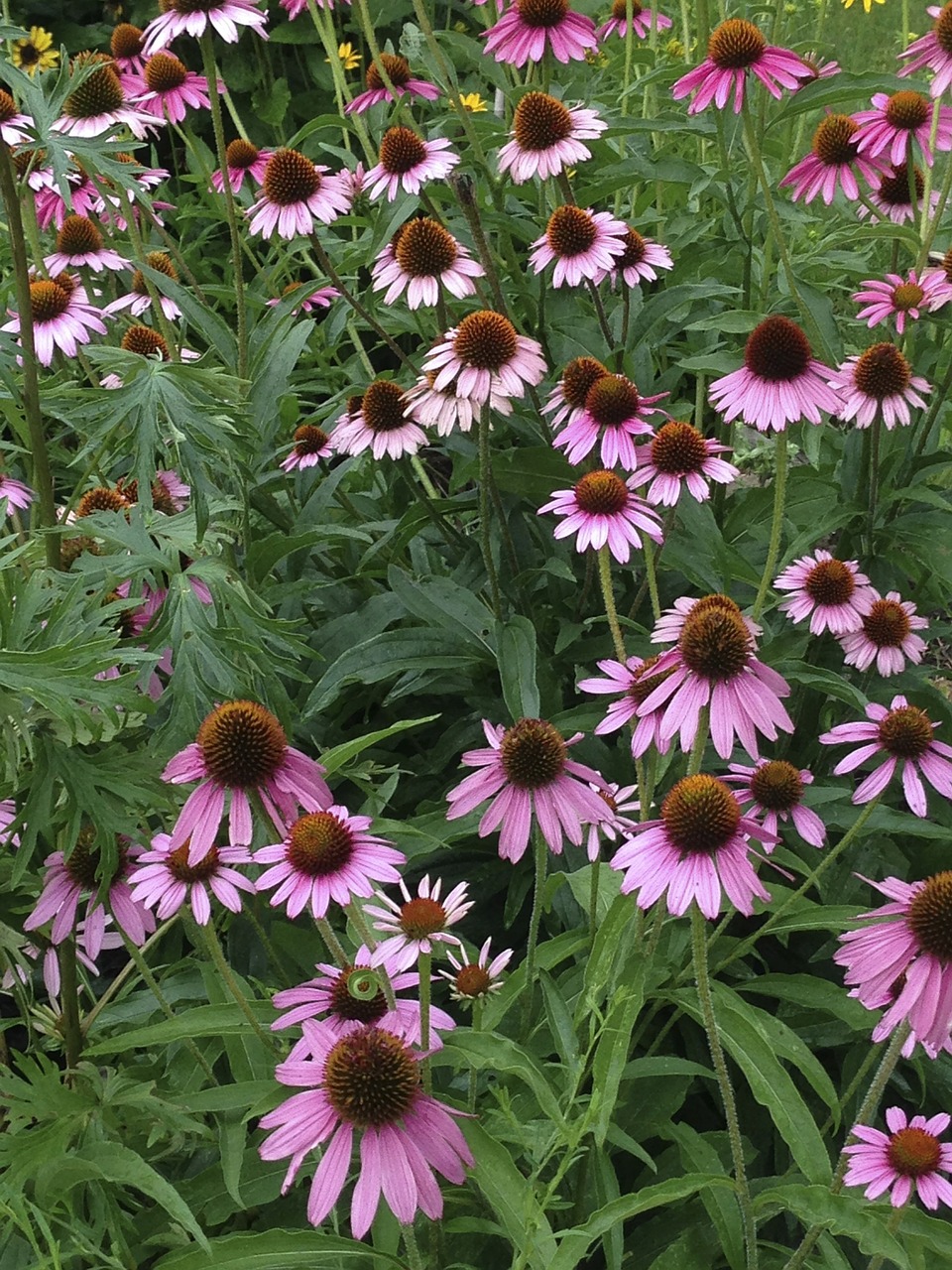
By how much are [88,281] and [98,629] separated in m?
1.39

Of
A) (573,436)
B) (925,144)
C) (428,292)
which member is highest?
(925,144)

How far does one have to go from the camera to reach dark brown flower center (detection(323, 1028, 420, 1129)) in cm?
79

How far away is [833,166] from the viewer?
1916 millimetres

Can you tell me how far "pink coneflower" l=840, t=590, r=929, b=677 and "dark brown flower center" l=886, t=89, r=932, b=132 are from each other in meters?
0.77

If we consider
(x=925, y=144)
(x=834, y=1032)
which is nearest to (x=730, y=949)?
(x=834, y=1032)

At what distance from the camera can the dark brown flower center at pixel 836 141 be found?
187 centimetres

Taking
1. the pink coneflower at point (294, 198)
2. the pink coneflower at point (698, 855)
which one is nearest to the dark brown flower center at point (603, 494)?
the pink coneflower at point (698, 855)

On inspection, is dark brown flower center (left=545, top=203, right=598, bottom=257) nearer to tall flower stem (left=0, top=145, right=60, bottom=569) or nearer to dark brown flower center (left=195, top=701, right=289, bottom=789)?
tall flower stem (left=0, top=145, right=60, bottom=569)

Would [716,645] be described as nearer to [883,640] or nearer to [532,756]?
[532,756]

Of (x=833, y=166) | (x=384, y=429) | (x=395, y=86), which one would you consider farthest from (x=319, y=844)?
(x=395, y=86)

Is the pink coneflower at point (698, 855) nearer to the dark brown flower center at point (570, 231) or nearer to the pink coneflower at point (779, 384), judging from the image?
the pink coneflower at point (779, 384)

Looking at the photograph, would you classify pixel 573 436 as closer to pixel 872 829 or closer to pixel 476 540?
pixel 476 540

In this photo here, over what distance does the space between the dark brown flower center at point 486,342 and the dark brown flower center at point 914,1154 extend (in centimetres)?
93

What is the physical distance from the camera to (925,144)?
77.1 inches
